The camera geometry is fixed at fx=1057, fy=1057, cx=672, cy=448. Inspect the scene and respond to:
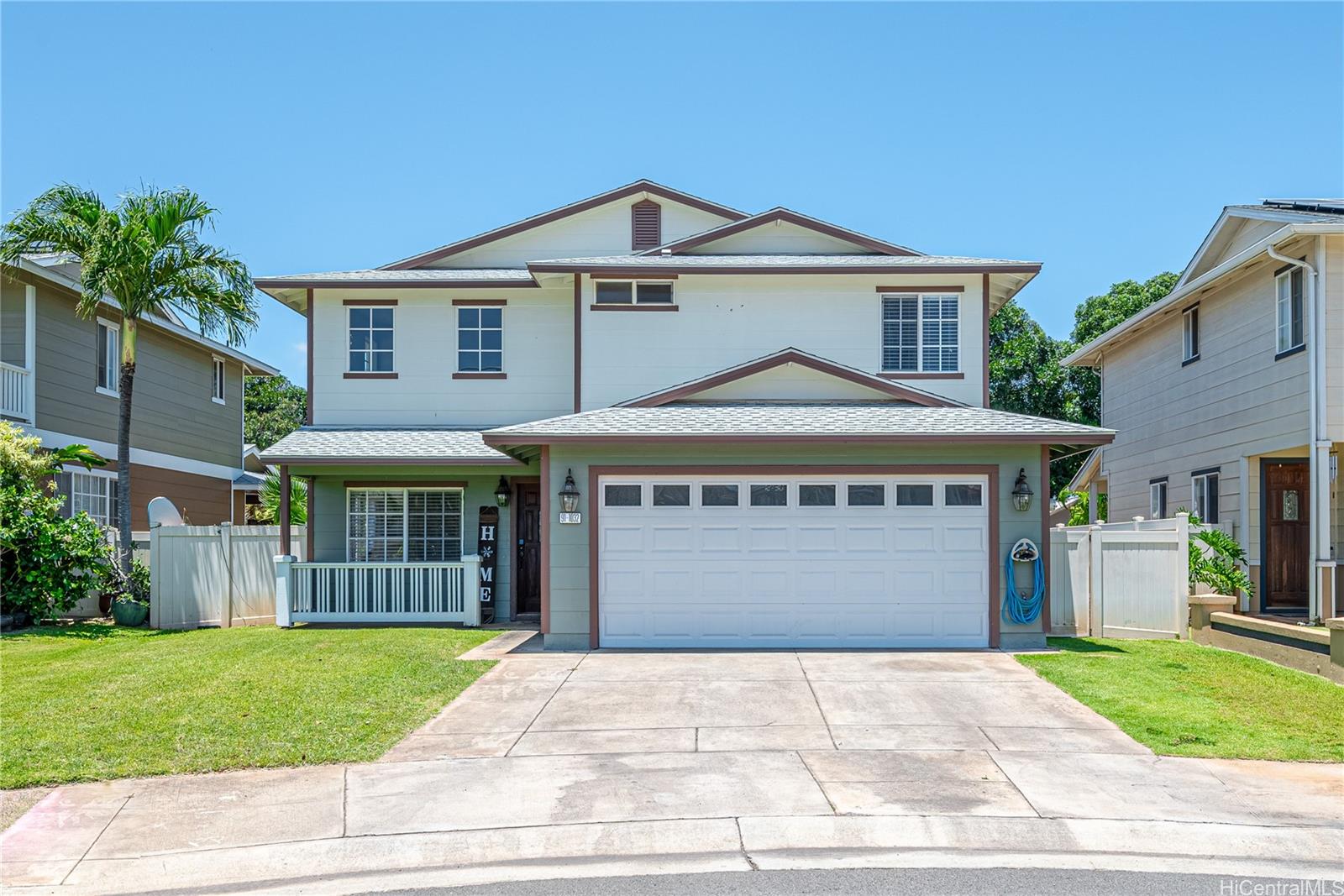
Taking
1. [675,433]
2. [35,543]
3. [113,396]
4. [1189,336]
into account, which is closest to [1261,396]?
[1189,336]

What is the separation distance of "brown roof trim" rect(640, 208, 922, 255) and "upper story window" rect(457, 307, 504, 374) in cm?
296

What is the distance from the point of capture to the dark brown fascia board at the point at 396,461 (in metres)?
16.3

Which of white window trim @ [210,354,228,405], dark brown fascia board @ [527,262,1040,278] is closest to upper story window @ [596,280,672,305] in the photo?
dark brown fascia board @ [527,262,1040,278]

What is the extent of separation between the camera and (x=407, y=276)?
18594 mm

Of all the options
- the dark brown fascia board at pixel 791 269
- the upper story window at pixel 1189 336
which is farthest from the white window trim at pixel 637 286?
the upper story window at pixel 1189 336

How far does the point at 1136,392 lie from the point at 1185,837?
1737 cm

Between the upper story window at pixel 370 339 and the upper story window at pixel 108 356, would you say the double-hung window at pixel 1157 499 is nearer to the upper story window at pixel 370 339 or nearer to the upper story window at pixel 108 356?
the upper story window at pixel 370 339

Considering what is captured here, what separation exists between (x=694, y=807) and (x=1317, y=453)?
11876 mm

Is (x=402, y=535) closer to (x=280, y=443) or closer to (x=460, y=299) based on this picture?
(x=280, y=443)

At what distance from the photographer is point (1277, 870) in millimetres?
5992

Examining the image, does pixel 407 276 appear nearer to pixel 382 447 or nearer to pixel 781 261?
pixel 382 447

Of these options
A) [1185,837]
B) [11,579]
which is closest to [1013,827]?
[1185,837]

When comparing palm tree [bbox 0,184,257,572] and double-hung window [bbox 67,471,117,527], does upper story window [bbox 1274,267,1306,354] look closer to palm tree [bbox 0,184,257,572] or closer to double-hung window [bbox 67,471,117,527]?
palm tree [bbox 0,184,257,572]

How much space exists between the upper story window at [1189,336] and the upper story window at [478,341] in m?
12.5
